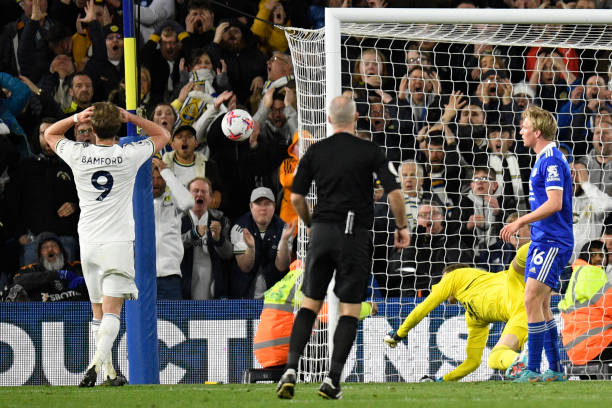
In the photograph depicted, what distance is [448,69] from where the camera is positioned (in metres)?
12.6

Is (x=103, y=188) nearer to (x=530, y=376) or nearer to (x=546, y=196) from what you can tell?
(x=546, y=196)

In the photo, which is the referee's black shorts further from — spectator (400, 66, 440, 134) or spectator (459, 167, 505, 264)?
spectator (400, 66, 440, 134)

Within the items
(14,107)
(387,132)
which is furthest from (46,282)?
(387,132)

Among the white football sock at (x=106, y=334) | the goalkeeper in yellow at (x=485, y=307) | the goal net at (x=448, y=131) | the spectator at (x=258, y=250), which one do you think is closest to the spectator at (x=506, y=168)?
the goal net at (x=448, y=131)

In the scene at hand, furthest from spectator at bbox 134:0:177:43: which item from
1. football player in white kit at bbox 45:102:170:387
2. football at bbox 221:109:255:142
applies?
football player in white kit at bbox 45:102:170:387

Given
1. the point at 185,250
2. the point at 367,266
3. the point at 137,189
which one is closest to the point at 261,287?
the point at 185,250

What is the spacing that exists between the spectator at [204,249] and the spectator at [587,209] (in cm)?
394

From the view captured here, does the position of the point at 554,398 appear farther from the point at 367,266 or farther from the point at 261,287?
the point at 261,287

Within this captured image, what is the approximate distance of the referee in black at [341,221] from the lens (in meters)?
6.30

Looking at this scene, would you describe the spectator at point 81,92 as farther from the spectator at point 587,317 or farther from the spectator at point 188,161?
the spectator at point 587,317

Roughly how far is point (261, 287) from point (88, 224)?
13.0 feet

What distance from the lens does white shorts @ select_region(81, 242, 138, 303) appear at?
7379 millimetres

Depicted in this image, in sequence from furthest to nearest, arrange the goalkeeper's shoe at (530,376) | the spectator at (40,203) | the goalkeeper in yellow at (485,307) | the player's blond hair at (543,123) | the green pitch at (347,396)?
the spectator at (40,203) < the goalkeeper in yellow at (485,307) < the goalkeeper's shoe at (530,376) < the player's blond hair at (543,123) < the green pitch at (347,396)

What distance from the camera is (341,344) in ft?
20.6
